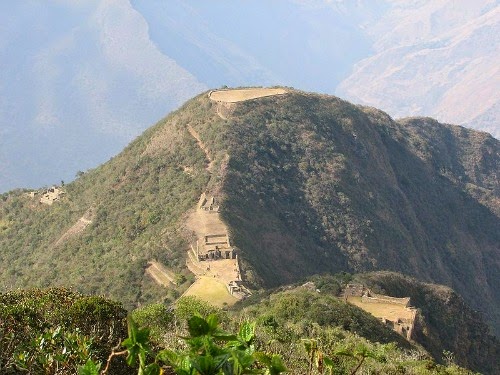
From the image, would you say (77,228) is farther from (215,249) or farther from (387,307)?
(387,307)

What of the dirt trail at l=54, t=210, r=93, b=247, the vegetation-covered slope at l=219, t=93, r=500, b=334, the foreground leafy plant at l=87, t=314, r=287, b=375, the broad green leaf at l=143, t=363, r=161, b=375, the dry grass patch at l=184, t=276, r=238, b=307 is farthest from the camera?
the vegetation-covered slope at l=219, t=93, r=500, b=334


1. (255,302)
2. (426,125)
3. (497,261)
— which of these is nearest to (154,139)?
(255,302)

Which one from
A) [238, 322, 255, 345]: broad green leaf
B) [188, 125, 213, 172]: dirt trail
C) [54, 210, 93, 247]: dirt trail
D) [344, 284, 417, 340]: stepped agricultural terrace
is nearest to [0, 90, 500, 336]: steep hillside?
[188, 125, 213, 172]: dirt trail

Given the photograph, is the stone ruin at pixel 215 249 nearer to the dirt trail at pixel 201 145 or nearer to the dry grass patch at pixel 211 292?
the dry grass patch at pixel 211 292

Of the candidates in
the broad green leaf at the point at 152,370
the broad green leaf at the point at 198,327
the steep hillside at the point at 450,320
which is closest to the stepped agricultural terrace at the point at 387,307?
the steep hillside at the point at 450,320

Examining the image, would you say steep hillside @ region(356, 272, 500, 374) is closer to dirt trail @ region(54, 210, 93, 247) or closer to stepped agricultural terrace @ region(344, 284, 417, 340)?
stepped agricultural terrace @ region(344, 284, 417, 340)

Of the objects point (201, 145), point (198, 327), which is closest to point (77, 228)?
point (201, 145)
